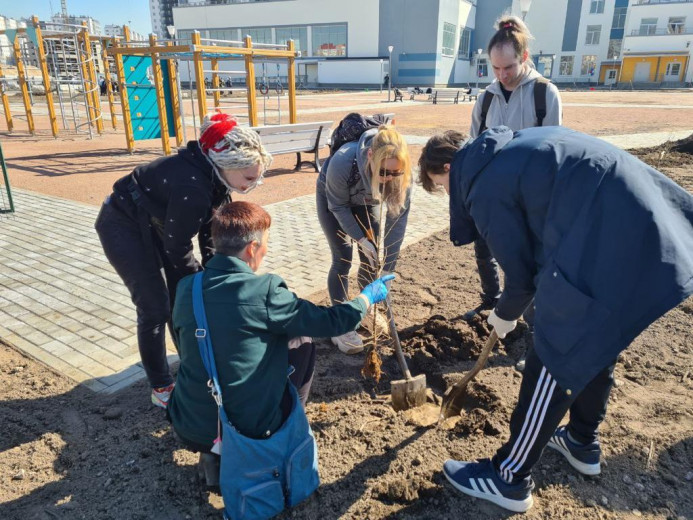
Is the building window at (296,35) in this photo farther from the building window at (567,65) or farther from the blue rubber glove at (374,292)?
the blue rubber glove at (374,292)

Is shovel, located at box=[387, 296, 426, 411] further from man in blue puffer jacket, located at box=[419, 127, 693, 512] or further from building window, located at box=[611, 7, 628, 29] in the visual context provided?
building window, located at box=[611, 7, 628, 29]

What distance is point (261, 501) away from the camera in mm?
1999

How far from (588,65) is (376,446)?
65977 mm

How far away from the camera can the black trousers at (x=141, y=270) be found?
2.54 m

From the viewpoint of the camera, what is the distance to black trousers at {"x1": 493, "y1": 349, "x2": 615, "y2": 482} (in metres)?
1.92

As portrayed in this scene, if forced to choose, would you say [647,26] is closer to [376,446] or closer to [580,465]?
[580,465]

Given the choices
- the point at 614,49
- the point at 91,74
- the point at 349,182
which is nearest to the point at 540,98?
the point at 349,182

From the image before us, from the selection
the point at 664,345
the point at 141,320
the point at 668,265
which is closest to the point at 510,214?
the point at 668,265

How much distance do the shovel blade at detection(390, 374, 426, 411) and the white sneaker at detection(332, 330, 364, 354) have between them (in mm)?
653

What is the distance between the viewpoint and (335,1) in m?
53.0

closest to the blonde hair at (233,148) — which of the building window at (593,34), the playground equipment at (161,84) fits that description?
the playground equipment at (161,84)

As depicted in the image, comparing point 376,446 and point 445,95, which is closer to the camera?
point 376,446

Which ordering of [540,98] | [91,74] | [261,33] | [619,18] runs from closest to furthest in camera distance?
[540,98] < [91,74] < [619,18] < [261,33]

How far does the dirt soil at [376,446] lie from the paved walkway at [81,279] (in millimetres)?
186
